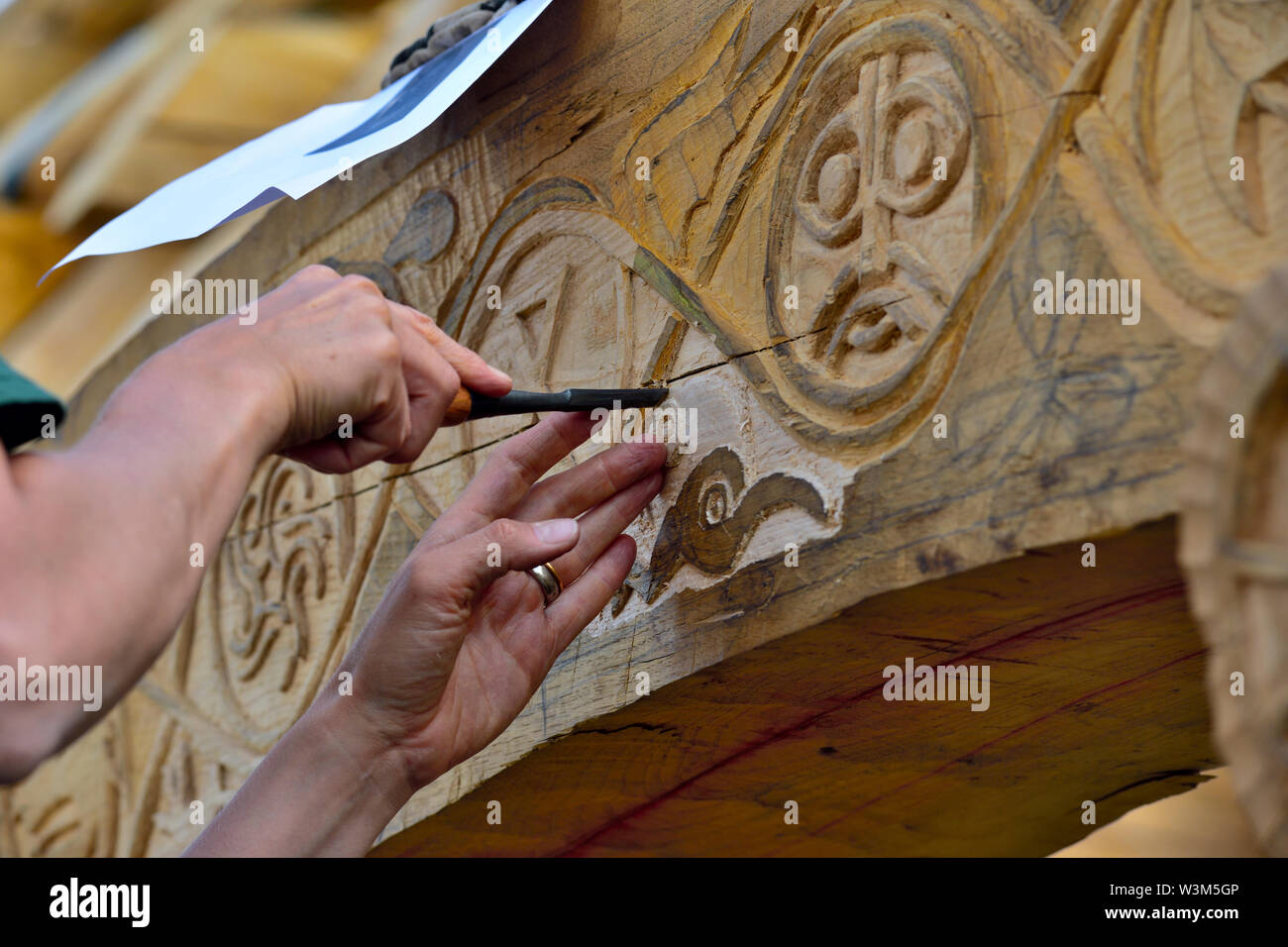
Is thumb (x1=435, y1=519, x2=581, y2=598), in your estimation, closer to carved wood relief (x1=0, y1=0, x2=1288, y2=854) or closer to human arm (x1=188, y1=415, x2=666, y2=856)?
human arm (x1=188, y1=415, x2=666, y2=856)

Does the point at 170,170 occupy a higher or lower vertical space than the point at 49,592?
higher

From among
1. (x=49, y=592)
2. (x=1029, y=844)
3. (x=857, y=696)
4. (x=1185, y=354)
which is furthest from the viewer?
(x=1029, y=844)

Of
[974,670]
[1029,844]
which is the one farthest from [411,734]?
[1029,844]

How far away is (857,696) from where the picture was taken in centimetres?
131

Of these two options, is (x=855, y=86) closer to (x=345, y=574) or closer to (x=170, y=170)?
(x=345, y=574)

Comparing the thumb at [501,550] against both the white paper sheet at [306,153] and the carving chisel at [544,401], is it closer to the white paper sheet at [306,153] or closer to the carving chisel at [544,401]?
the carving chisel at [544,401]

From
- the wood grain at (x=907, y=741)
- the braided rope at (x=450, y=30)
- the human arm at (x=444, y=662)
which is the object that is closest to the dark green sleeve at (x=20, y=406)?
the human arm at (x=444, y=662)

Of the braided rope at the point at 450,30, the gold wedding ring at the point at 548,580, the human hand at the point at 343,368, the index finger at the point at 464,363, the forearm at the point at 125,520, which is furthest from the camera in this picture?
the braided rope at the point at 450,30

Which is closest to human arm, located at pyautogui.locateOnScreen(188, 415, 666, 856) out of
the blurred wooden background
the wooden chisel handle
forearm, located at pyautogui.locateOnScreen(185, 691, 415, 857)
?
forearm, located at pyautogui.locateOnScreen(185, 691, 415, 857)

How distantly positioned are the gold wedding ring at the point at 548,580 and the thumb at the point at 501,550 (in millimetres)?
141

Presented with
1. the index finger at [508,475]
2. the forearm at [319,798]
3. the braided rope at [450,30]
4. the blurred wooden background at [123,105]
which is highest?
the blurred wooden background at [123,105]

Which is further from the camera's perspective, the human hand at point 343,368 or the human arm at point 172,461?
the human hand at point 343,368

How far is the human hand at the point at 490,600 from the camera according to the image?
1181mm

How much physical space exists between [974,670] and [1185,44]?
0.62 metres
